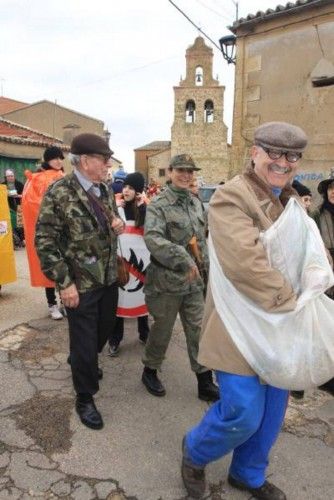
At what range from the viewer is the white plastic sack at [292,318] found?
184 cm

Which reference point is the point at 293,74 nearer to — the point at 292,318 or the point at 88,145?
the point at 88,145

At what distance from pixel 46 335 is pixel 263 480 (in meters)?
2.81

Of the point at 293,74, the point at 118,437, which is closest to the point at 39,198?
the point at 118,437

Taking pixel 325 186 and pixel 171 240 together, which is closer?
pixel 171 240

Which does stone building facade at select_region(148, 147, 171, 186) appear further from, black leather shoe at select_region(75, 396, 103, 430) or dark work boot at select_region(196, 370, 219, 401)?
black leather shoe at select_region(75, 396, 103, 430)

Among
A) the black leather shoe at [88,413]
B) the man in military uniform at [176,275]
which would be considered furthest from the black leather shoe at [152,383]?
the black leather shoe at [88,413]

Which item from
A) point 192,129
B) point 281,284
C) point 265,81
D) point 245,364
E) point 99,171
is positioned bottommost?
point 245,364

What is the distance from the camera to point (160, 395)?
3.32m

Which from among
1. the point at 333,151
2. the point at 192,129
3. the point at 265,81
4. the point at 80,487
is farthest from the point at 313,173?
the point at 192,129

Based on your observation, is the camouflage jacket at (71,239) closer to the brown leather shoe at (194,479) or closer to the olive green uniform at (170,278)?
the olive green uniform at (170,278)

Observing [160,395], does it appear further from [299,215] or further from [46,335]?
[299,215]

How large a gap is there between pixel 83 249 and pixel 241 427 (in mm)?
1451

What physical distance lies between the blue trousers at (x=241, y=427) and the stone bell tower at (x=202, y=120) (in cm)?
4787

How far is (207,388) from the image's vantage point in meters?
3.26
